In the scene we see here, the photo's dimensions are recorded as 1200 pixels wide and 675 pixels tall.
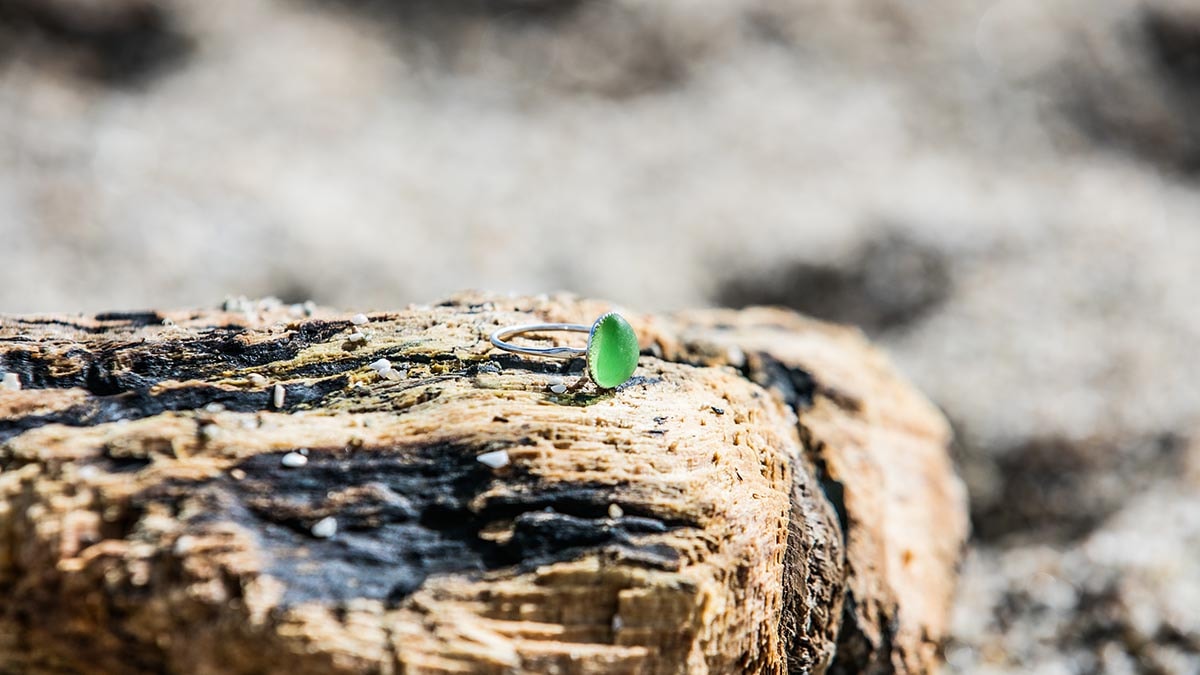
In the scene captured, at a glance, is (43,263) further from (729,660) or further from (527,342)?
(729,660)

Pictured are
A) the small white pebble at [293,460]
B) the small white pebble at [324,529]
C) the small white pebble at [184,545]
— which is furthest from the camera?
the small white pebble at [293,460]

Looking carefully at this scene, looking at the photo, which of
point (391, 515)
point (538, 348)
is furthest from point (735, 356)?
point (391, 515)

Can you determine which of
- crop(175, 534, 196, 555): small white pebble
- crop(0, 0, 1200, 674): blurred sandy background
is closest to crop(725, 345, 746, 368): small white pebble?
crop(0, 0, 1200, 674): blurred sandy background

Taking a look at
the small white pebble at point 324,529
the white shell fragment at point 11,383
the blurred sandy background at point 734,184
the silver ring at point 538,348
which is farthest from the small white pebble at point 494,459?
the blurred sandy background at point 734,184

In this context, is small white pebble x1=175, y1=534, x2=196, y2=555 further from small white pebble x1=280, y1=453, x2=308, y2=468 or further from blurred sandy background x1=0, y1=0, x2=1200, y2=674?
blurred sandy background x1=0, y1=0, x2=1200, y2=674

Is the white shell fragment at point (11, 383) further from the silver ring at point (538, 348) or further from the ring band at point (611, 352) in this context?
the ring band at point (611, 352)

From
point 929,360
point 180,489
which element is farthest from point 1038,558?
point 180,489
